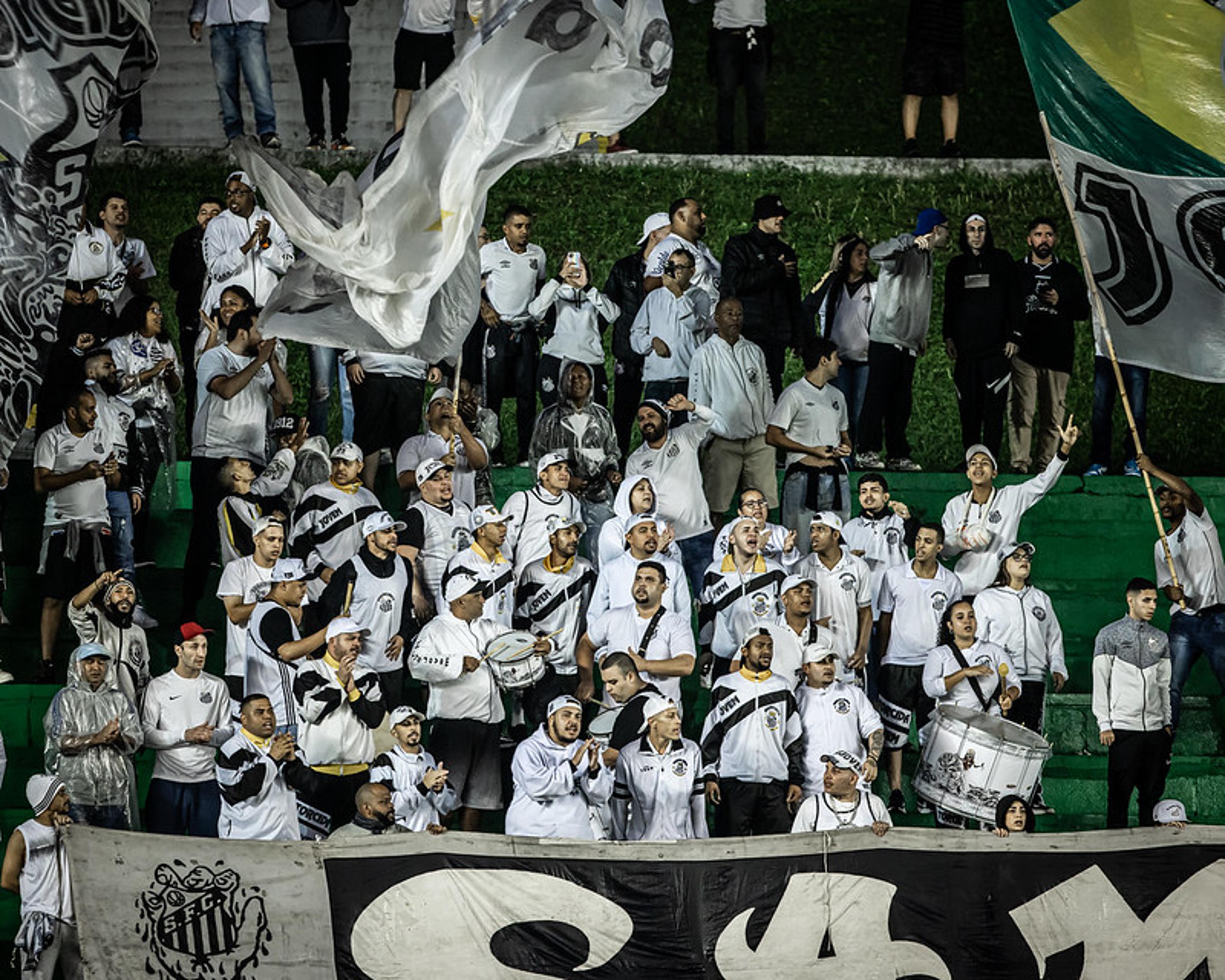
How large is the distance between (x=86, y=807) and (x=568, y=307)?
5.46m

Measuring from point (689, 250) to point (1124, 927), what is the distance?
6.28 metres

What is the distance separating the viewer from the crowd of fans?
1298 centimetres

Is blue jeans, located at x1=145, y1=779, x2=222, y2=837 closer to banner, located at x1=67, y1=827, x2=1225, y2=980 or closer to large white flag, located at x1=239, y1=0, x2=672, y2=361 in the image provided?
banner, located at x1=67, y1=827, x2=1225, y2=980

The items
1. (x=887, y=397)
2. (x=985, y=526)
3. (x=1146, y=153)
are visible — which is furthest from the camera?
(x=887, y=397)

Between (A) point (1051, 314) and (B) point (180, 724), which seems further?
(A) point (1051, 314)

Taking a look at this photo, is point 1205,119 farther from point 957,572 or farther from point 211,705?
point 211,705

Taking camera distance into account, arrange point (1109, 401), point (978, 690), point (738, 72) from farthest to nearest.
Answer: point (738, 72), point (1109, 401), point (978, 690)

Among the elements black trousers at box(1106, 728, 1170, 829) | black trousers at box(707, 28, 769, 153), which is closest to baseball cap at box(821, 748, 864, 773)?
black trousers at box(1106, 728, 1170, 829)

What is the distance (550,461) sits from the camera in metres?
14.8

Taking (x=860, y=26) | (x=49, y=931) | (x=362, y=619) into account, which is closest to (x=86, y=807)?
(x=49, y=931)

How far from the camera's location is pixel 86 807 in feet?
42.2

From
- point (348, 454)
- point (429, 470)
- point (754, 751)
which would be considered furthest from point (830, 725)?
point (348, 454)

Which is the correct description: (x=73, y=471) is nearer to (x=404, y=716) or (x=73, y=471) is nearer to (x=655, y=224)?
(x=404, y=716)

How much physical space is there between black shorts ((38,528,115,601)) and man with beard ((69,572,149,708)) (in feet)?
3.12
